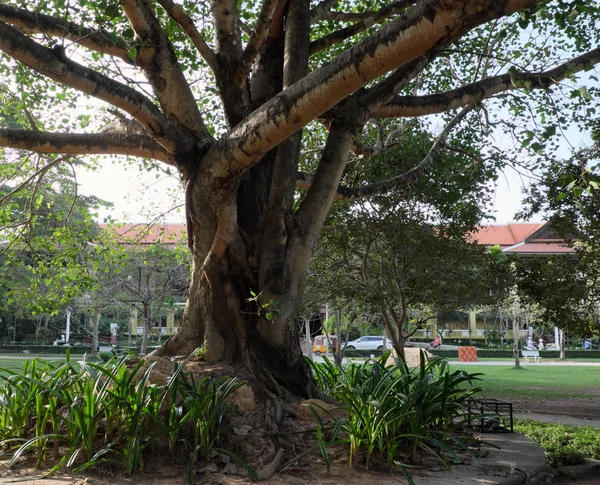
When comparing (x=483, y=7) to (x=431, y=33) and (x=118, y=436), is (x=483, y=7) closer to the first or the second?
(x=431, y=33)

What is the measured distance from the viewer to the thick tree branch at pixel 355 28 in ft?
24.4

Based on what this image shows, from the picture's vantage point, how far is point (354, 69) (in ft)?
14.0

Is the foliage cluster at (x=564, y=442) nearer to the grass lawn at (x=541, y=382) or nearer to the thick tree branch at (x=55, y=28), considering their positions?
the grass lawn at (x=541, y=382)

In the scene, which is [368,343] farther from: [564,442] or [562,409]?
[564,442]

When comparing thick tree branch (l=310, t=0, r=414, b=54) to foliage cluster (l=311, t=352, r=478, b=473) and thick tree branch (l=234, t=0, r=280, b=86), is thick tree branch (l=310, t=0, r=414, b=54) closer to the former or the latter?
thick tree branch (l=234, t=0, r=280, b=86)

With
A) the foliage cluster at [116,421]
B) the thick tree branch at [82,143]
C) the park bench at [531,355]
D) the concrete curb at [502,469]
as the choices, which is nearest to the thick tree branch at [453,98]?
the thick tree branch at [82,143]

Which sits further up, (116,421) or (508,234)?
A: (508,234)

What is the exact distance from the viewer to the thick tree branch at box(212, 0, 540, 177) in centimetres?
387

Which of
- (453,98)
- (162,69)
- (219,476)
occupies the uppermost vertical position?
(453,98)

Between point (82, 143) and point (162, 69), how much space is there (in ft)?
3.63

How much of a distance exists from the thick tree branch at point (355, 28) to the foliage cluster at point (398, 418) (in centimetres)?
411

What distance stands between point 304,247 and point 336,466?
2.32m

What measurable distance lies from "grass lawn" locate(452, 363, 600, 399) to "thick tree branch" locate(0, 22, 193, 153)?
9.51 m

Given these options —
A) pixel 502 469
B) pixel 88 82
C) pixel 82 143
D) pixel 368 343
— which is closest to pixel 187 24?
pixel 82 143
